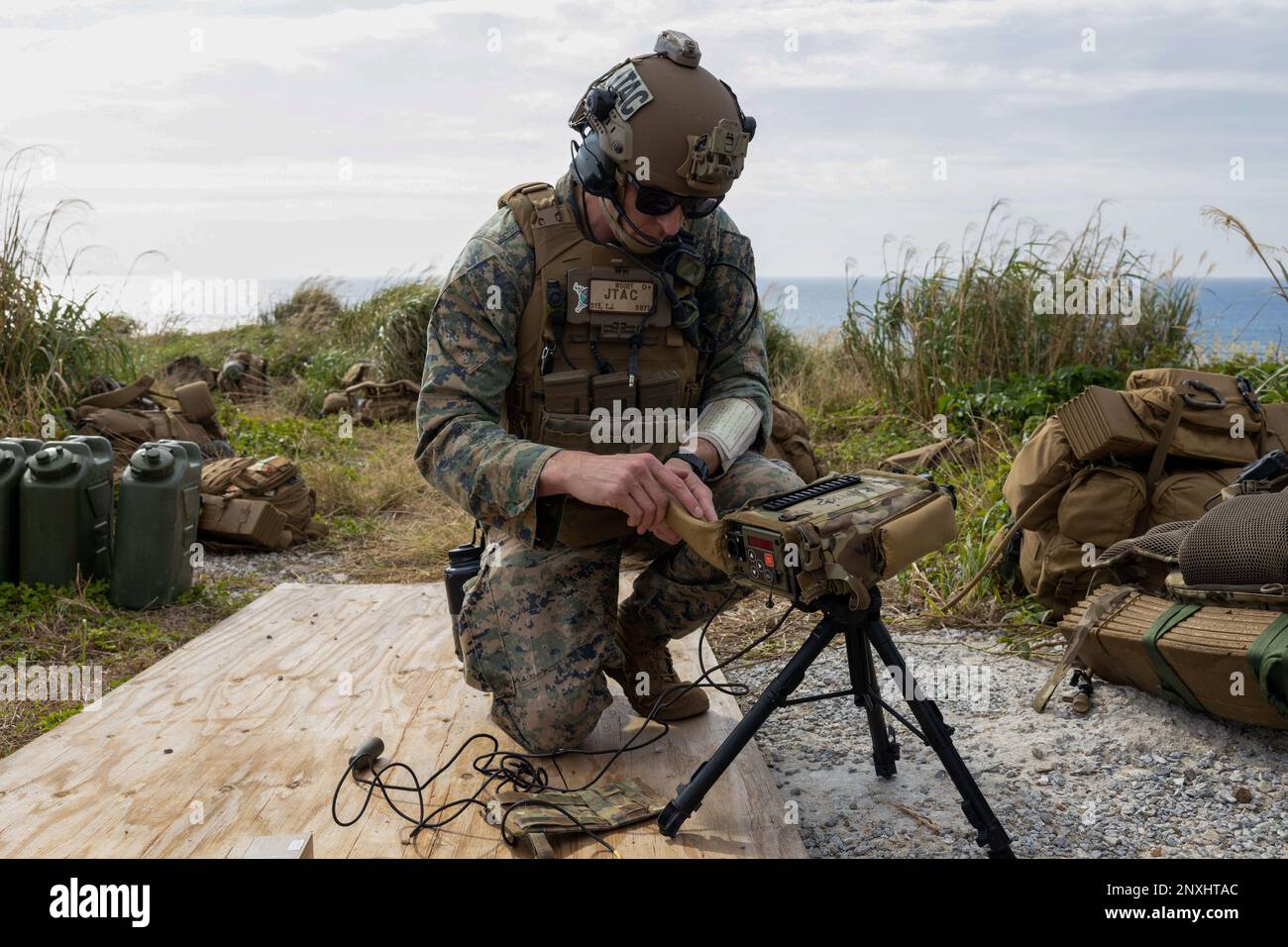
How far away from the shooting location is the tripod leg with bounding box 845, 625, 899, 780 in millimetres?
2494

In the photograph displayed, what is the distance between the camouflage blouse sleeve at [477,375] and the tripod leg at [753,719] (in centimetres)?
76

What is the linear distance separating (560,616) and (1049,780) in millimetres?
1351

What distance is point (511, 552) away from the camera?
3.01m

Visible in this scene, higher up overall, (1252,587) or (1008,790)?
(1252,587)

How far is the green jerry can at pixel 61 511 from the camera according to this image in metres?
4.74

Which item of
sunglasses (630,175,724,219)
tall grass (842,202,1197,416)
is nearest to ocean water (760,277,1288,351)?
tall grass (842,202,1197,416)

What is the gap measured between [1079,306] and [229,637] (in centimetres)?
564

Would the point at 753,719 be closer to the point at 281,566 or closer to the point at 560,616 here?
the point at 560,616

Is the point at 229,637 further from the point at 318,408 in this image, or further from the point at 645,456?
the point at 318,408

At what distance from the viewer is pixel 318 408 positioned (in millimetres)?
10469

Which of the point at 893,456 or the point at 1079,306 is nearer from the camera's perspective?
the point at 893,456

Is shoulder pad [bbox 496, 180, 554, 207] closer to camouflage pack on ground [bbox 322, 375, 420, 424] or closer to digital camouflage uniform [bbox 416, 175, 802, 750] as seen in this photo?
digital camouflage uniform [bbox 416, 175, 802, 750]

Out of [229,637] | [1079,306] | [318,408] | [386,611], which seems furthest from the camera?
[318,408]

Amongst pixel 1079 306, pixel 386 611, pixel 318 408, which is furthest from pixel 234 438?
pixel 1079 306
